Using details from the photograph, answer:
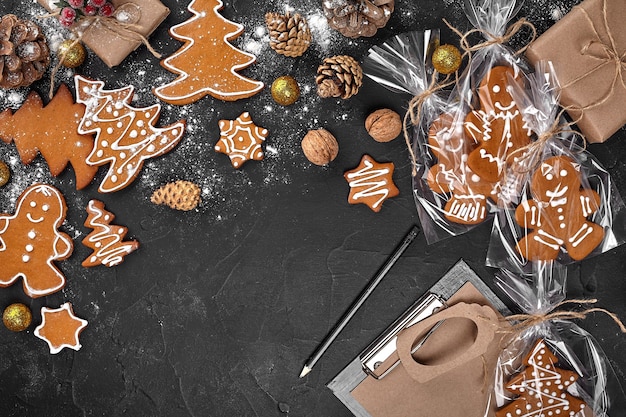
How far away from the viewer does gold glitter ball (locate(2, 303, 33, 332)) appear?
1.45 metres

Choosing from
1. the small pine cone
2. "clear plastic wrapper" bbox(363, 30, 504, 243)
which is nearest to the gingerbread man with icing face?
the small pine cone

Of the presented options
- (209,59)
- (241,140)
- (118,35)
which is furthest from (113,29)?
(241,140)

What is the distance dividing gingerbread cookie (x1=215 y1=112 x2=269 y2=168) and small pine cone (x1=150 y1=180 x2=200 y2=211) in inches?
4.4

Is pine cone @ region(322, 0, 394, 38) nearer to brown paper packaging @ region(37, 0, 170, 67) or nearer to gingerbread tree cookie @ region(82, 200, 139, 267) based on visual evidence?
brown paper packaging @ region(37, 0, 170, 67)

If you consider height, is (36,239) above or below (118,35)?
below

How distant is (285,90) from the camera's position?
1358 mm

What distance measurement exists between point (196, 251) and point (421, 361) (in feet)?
1.90

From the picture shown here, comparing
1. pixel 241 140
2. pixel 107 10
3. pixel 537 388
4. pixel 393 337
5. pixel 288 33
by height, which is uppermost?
pixel 107 10

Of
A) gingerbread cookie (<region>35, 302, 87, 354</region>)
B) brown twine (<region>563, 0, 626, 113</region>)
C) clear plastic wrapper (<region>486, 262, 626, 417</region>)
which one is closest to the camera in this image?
brown twine (<region>563, 0, 626, 113</region>)

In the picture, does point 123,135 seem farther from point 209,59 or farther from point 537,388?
point 537,388

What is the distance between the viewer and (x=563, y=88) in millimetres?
1291

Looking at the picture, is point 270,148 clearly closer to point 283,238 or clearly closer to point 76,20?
point 283,238

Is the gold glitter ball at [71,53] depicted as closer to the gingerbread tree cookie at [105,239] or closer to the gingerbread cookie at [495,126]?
the gingerbread tree cookie at [105,239]

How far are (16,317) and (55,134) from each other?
1.44 ft
